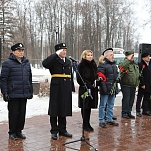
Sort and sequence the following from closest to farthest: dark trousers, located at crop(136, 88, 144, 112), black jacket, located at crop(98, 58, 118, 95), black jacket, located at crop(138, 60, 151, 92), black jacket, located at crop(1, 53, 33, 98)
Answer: black jacket, located at crop(1, 53, 33, 98) → black jacket, located at crop(98, 58, 118, 95) → black jacket, located at crop(138, 60, 151, 92) → dark trousers, located at crop(136, 88, 144, 112)

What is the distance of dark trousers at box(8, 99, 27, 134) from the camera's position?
5.05 m

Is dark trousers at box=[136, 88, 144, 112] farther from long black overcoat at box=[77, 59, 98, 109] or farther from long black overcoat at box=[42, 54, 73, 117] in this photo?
long black overcoat at box=[42, 54, 73, 117]

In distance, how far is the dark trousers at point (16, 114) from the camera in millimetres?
5055

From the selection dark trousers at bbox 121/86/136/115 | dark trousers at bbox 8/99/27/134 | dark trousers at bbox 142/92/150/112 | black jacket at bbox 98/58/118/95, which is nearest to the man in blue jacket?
dark trousers at bbox 8/99/27/134

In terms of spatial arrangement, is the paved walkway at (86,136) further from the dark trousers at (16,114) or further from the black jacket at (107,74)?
the black jacket at (107,74)

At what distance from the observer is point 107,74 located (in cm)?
609

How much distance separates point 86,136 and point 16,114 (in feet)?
4.94

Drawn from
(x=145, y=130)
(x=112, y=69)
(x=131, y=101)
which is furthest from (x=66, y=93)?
(x=131, y=101)

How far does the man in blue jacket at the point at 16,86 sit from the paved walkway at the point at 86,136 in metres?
0.35

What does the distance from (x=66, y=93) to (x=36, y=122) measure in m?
1.74

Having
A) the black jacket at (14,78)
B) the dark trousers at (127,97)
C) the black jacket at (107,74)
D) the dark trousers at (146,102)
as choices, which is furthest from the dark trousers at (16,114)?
the dark trousers at (146,102)

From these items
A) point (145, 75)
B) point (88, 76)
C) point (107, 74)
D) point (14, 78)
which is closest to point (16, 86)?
point (14, 78)

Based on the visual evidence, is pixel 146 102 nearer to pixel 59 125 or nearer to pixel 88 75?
pixel 88 75

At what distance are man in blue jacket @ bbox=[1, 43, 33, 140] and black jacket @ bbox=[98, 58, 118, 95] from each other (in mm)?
1736
